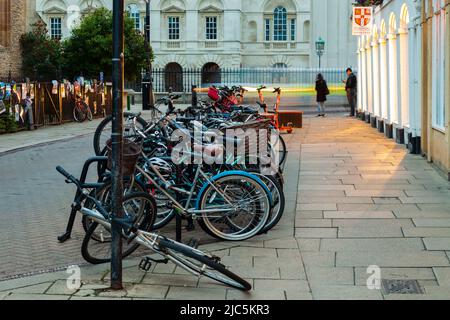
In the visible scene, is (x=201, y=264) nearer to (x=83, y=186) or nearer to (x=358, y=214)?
(x=83, y=186)

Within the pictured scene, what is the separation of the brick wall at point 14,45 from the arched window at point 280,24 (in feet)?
138

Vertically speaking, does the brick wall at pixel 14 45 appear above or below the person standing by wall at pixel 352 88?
above

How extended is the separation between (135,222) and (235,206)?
1105mm

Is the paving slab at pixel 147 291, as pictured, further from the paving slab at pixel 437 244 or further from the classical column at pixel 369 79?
the classical column at pixel 369 79

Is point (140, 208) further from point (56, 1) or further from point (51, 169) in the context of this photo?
point (56, 1)

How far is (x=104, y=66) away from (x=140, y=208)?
1491 inches

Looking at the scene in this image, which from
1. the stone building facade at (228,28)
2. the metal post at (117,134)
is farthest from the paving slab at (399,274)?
the stone building facade at (228,28)

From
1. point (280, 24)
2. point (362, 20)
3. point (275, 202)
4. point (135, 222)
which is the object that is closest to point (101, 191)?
point (135, 222)

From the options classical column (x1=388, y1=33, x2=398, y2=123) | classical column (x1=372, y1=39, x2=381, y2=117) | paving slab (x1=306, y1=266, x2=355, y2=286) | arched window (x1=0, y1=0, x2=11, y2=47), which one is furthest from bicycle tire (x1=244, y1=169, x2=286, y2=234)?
arched window (x1=0, y1=0, x2=11, y2=47)

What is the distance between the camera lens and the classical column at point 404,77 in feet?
57.5

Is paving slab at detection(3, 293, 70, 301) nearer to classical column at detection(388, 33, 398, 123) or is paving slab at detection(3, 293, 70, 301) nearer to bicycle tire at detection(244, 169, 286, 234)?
bicycle tire at detection(244, 169, 286, 234)

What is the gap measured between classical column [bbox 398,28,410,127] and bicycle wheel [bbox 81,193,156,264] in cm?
1098

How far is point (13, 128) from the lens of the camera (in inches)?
918

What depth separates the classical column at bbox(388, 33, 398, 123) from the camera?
19.1m
